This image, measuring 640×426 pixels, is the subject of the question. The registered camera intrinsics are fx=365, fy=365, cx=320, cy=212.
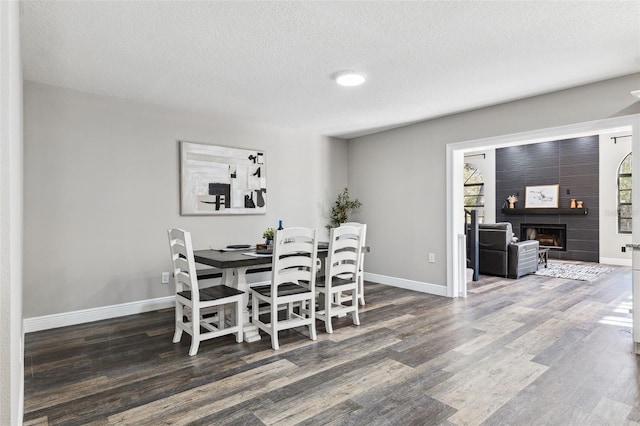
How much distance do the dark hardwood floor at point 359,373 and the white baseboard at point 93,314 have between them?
0.13m

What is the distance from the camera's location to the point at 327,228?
5.91 metres

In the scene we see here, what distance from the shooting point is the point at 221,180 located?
15.1 feet

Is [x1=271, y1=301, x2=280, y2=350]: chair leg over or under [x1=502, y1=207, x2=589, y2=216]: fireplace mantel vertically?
under

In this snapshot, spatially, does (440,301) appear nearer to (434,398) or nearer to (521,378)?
(521,378)

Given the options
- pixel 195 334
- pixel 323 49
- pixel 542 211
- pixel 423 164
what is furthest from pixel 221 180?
pixel 542 211

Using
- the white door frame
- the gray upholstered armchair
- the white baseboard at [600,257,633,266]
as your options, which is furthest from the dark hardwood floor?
the white baseboard at [600,257,633,266]

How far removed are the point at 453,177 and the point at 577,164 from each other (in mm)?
5259

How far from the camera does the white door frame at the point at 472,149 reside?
331cm

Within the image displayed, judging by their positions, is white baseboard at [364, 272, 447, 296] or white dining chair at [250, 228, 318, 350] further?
white baseboard at [364, 272, 447, 296]

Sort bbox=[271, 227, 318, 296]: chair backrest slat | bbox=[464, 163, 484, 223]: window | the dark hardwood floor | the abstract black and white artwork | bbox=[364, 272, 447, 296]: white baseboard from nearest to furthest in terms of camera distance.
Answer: the dark hardwood floor
bbox=[271, 227, 318, 296]: chair backrest slat
the abstract black and white artwork
bbox=[364, 272, 447, 296]: white baseboard
bbox=[464, 163, 484, 223]: window

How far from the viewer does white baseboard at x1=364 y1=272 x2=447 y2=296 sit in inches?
191

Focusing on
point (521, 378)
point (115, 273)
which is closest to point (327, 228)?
point (115, 273)

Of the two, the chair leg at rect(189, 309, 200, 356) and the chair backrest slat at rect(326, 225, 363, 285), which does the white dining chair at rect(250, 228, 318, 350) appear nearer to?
the chair backrest slat at rect(326, 225, 363, 285)

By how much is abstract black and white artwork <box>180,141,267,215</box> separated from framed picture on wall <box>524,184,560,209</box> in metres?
6.90
